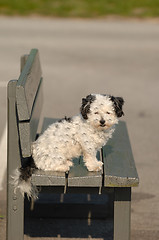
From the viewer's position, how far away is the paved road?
693 centimetres

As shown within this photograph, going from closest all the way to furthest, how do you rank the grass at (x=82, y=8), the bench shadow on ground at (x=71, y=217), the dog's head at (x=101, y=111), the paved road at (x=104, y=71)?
1. the dog's head at (x=101, y=111)
2. the bench shadow on ground at (x=71, y=217)
3. the paved road at (x=104, y=71)
4. the grass at (x=82, y=8)

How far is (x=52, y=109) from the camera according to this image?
383 inches

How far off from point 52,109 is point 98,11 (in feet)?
34.9

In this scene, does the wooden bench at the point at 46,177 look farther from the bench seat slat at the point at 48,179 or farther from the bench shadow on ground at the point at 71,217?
the bench shadow on ground at the point at 71,217

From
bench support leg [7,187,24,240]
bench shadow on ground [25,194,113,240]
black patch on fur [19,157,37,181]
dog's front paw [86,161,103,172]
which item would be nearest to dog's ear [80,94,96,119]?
dog's front paw [86,161,103,172]

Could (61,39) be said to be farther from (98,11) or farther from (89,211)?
(89,211)

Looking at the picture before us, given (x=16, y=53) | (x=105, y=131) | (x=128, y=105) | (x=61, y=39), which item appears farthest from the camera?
(x=61, y=39)

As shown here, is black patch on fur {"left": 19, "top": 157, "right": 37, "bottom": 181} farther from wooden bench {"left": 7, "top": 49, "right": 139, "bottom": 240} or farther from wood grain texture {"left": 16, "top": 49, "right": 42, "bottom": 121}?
wood grain texture {"left": 16, "top": 49, "right": 42, "bottom": 121}

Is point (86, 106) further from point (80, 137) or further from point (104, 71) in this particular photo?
point (104, 71)

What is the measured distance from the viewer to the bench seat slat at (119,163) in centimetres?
464

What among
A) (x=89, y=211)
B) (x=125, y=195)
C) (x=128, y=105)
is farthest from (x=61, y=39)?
(x=125, y=195)

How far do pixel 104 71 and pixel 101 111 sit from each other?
7.79 m

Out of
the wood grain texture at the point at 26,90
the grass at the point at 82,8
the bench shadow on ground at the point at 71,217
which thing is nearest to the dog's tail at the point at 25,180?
the wood grain texture at the point at 26,90

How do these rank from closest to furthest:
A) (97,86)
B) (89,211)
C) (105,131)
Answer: (105,131)
(89,211)
(97,86)
